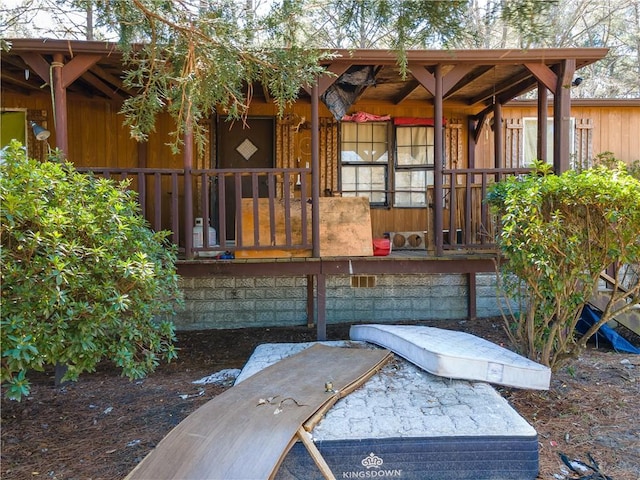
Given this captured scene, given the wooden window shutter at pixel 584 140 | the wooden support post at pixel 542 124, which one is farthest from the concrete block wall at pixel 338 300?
the wooden window shutter at pixel 584 140

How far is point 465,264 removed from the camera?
223 inches

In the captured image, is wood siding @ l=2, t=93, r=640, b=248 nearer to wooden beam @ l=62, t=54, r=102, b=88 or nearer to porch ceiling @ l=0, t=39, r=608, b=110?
porch ceiling @ l=0, t=39, r=608, b=110

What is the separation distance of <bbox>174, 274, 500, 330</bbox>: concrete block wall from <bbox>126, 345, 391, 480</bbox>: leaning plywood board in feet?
8.68

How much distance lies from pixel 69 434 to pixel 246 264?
2.39m

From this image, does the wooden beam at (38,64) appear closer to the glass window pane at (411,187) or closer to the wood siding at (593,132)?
the glass window pane at (411,187)

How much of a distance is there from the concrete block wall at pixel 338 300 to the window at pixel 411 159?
1690 mm

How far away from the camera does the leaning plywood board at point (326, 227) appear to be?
548 centimetres

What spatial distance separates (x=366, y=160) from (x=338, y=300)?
2.45 m

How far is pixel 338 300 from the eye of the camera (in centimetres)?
681

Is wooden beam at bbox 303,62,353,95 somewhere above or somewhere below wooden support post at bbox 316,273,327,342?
above

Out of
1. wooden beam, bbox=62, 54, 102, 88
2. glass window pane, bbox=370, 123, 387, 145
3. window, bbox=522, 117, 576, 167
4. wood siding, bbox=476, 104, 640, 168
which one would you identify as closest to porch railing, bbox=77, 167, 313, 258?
wooden beam, bbox=62, 54, 102, 88

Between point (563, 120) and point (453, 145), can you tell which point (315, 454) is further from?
point (453, 145)

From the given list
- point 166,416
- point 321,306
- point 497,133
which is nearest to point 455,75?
point 497,133

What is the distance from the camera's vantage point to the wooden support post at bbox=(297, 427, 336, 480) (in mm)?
2584
